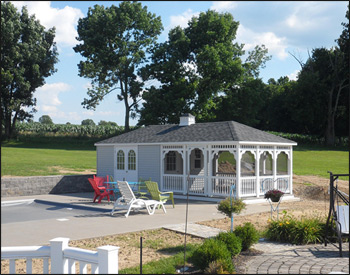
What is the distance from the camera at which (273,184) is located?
59.0 ft

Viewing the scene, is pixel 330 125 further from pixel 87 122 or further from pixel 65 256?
pixel 65 256

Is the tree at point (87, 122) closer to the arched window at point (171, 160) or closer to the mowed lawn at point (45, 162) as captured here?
the mowed lawn at point (45, 162)

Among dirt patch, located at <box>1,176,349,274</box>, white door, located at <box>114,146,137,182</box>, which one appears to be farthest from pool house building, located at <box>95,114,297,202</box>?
dirt patch, located at <box>1,176,349,274</box>

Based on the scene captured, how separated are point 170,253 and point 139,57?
120ft

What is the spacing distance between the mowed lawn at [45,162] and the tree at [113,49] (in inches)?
337

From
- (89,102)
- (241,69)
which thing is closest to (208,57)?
(241,69)

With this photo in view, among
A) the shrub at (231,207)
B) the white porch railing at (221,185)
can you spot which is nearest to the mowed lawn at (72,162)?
the white porch railing at (221,185)

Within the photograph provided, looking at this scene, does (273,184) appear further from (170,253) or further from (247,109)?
(247,109)

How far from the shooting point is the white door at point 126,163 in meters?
20.6

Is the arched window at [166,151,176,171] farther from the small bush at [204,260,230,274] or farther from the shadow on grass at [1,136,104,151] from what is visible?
the shadow on grass at [1,136,104,151]

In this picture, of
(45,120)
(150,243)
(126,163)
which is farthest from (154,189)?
(45,120)

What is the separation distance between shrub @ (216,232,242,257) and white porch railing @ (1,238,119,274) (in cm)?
337

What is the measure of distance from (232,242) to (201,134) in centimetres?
1168

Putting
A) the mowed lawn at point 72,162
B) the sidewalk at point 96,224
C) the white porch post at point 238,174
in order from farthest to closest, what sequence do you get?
the mowed lawn at point 72,162
the white porch post at point 238,174
the sidewalk at point 96,224
